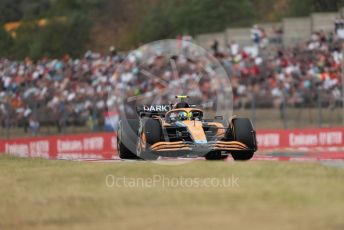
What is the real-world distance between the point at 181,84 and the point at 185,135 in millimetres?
11190

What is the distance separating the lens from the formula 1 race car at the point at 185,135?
55.9ft

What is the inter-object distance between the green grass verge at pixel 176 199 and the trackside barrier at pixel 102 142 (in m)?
13.1

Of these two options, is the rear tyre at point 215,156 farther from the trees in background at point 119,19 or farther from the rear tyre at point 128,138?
the trees in background at point 119,19

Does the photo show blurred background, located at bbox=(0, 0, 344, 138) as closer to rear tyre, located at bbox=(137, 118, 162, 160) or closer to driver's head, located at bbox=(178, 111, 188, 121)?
driver's head, located at bbox=(178, 111, 188, 121)

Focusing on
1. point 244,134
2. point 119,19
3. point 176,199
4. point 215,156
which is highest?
point 119,19

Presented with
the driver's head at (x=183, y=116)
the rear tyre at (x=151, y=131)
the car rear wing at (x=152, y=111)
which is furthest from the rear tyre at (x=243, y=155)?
the car rear wing at (x=152, y=111)

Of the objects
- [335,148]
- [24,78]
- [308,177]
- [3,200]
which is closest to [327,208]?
[308,177]

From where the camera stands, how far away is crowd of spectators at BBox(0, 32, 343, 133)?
27.4 m

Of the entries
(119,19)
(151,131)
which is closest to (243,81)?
(151,131)

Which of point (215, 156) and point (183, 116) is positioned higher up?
point (183, 116)

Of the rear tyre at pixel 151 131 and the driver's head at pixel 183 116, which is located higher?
the driver's head at pixel 183 116

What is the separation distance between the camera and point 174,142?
1702 cm

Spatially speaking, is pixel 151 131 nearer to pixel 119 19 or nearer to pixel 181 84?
pixel 181 84

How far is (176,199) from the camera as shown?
10.0m
